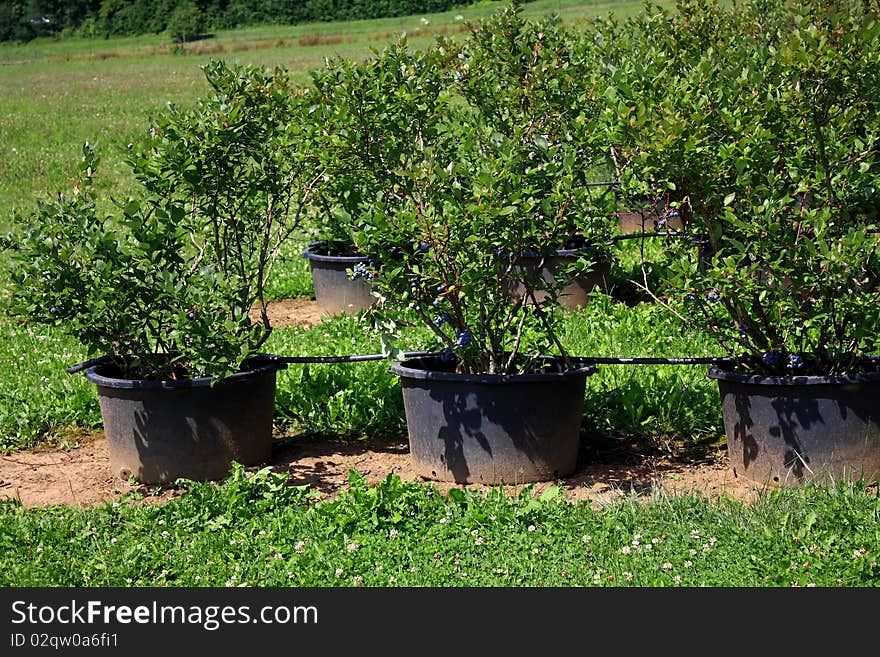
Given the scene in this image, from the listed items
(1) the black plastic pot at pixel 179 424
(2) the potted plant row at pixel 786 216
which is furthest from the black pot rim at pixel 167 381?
(2) the potted plant row at pixel 786 216

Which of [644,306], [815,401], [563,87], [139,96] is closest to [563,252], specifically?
[644,306]

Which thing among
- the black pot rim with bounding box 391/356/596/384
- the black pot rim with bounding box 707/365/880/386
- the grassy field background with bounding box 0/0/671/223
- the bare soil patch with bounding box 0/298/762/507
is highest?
the grassy field background with bounding box 0/0/671/223

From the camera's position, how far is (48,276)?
4.28 m

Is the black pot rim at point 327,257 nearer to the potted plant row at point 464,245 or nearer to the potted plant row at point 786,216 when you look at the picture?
the potted plant row at point 464,245

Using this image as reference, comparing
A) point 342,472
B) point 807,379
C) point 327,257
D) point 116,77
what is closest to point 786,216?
point 807,379

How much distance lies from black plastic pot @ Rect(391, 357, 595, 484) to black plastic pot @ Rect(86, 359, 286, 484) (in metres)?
0.69

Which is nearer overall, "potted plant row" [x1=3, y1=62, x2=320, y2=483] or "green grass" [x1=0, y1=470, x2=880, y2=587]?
"green grass" [x1=0, y1=470, x2=880, y2=587]

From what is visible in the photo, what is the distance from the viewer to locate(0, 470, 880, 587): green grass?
11.3 ft

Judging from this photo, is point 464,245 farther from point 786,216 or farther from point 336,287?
point 336,287

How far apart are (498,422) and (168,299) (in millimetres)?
1441

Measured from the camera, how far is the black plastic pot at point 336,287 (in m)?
7.42

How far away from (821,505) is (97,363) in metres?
3.07

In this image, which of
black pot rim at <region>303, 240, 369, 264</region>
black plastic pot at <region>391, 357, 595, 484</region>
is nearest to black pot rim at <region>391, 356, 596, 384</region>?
black plastic pot at <region>391, 357, 595, 484</region>

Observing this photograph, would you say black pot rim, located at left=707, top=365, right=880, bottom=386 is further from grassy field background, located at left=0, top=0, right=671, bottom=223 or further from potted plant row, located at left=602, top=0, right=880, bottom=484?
grassy field background, located at left=0, top=0, right=671, bottom=223
